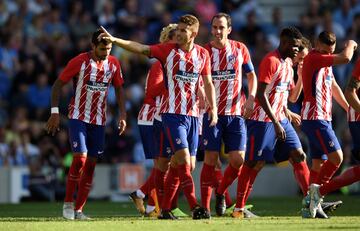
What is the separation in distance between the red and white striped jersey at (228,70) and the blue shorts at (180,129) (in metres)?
0.98

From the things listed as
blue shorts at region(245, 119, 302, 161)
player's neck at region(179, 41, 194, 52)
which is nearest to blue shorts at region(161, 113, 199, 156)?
player's neck at region(179, 41, 194, 52)

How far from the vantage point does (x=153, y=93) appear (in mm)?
16562

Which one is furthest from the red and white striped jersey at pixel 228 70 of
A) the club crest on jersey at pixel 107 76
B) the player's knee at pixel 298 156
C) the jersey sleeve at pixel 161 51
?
the club crest on jersey at pixel 107 76

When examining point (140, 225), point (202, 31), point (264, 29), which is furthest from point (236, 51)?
point (264, 29)

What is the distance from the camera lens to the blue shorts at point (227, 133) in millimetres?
15609

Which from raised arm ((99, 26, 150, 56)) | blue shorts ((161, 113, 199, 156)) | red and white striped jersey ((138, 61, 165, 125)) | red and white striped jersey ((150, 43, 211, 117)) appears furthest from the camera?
red and white striped jersey ((138, 61, 165, 125))

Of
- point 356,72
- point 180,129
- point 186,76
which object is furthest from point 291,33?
point 180,129

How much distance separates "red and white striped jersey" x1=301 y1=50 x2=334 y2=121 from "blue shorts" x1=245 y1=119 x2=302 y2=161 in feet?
1.24

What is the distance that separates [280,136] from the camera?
15.1 meters

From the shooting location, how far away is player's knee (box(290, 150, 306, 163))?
1588cm

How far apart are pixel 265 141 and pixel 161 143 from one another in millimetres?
1369

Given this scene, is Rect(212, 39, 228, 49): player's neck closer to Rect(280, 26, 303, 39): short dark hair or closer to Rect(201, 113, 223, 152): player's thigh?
Rect(280, 26, 303, 39): short dark hair

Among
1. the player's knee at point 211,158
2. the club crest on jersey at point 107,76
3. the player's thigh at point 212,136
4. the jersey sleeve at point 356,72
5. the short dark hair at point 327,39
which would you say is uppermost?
the short dark hair at point 327,39

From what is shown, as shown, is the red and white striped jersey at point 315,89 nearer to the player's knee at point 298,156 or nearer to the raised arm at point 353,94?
the player's knee at point 298,156
